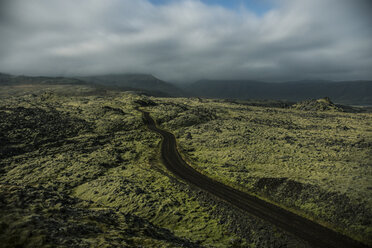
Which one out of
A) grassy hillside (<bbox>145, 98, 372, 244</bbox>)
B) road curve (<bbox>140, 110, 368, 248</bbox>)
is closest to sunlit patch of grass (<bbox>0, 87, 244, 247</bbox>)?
road curve (<bbox>140, 110, 368, 248</bbox>)

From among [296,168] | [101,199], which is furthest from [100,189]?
[296,168]

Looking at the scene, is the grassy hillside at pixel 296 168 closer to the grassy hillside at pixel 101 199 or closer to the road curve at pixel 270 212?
the road curve at pixel 270 212

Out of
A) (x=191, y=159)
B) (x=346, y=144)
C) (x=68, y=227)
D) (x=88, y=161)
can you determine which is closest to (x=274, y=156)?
(x=191, y=159)

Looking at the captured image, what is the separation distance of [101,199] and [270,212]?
27.0 meters

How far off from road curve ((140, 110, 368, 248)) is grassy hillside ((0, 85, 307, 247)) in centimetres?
183

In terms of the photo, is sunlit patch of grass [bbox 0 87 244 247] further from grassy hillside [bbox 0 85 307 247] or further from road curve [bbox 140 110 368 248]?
road curve [bbox 140 110 368 248]

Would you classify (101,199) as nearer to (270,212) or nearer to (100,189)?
(100,189)

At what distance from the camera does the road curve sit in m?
21.9

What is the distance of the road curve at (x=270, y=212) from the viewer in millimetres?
21938

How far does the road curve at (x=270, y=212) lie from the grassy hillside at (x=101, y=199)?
1.83 meters

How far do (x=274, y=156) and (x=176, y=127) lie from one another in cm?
4467

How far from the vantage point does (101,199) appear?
32.0 m

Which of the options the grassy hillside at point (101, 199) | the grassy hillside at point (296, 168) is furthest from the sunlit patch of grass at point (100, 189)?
the grassy hillside at point (296, 168)

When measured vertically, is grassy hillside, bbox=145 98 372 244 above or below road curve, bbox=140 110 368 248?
above
